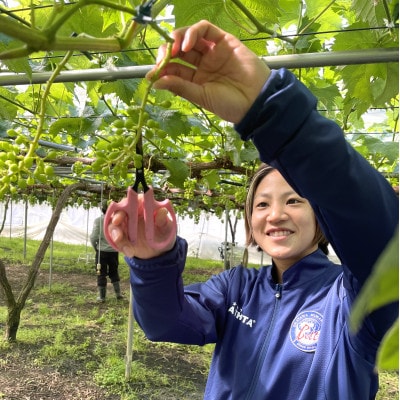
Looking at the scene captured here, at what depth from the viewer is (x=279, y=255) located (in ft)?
4.14

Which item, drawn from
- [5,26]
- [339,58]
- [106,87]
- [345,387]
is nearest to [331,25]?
[106,87]

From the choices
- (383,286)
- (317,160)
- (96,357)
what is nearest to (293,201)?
(317,160)

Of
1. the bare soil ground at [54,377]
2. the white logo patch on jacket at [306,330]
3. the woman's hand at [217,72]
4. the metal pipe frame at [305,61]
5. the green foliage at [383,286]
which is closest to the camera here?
the green foliage at [383,286]

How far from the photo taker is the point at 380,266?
149mm

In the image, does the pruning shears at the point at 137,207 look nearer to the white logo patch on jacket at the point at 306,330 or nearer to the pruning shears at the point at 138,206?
the pruning shears at the point at 138,206

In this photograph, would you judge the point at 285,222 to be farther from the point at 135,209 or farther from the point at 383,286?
the point at 383,286

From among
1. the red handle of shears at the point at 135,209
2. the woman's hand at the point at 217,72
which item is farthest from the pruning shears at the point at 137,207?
the woman's hand at the point at 217,72

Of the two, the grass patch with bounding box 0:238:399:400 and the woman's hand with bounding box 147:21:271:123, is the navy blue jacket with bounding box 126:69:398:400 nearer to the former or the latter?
the woman's hand with bounding box 147:21:271:123

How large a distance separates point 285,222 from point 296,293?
198mm

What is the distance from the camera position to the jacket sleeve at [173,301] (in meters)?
1.01

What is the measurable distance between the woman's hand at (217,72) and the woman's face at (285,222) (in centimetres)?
69

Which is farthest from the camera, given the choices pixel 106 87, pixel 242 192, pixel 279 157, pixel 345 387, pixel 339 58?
pixel 242 192

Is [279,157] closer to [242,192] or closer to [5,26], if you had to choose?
[5,26]

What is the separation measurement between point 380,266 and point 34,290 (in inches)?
293
